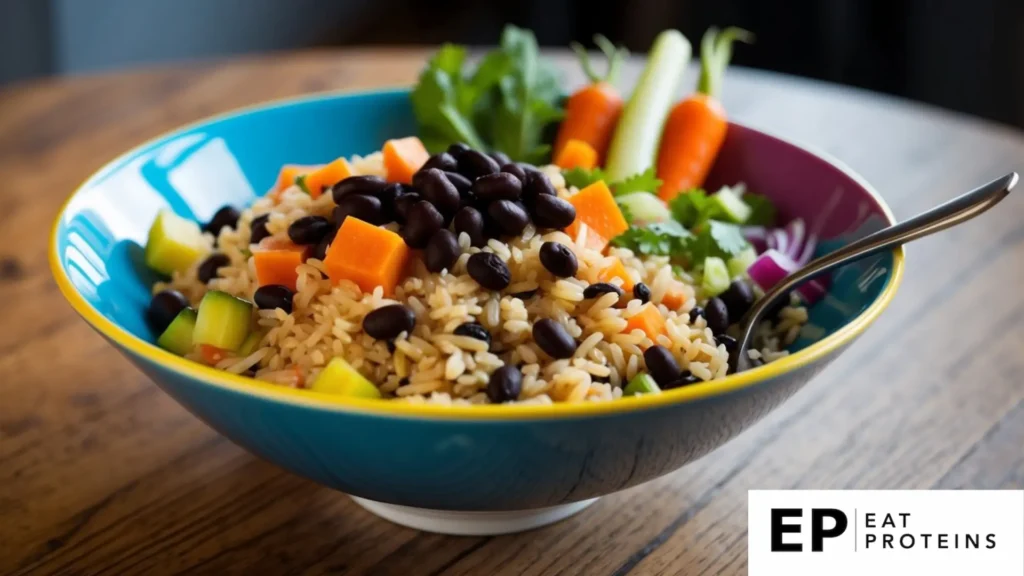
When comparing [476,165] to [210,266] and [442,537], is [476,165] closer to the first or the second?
[210,266]

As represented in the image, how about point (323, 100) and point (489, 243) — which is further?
Result: point (323, 100)

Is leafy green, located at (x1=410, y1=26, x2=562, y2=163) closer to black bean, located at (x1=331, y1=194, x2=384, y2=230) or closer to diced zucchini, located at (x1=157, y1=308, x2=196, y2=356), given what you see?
black bean, located at (x1=331, y1=194, x2=384, y2=230)

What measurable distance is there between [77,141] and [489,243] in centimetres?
209

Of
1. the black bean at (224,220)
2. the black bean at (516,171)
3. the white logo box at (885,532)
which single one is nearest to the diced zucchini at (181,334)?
the black bean at (224,220)

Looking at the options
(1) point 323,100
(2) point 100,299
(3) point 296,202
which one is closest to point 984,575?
(3) point 296,202

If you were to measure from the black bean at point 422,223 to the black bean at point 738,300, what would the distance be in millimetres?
688

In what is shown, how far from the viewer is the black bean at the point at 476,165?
215cm

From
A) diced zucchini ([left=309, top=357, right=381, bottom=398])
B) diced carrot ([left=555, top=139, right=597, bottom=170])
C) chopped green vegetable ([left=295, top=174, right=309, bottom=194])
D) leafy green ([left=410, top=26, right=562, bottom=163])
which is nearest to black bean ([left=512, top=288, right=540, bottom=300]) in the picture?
diced zucchini ([left=309, top=357, right=381, bottom=398])

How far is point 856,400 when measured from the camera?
7.82ft

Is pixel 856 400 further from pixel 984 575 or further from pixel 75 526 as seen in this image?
pixel 75 526

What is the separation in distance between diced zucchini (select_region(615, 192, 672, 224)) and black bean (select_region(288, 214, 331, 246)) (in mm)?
737

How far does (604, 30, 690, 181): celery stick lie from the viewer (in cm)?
288

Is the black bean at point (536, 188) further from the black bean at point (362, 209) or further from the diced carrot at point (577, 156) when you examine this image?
the diced carrot at point (577, 156)

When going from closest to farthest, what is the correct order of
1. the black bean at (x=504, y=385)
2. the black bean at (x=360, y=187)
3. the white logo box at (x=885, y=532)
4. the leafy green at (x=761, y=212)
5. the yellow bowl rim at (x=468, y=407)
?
1. the yellow bowl rim at (x=468, y=407)
2. the black bean at (x=504, y=385)
3. the white logo box at (x=885, y=532)
4. the black bean at (x=360, y=187)
5. the leafy green at (x=761, y=212)
